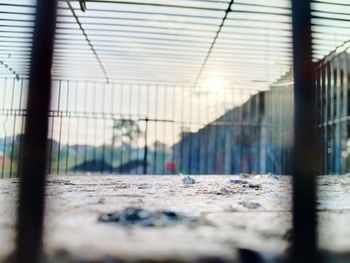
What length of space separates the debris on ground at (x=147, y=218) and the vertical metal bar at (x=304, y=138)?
87 cm

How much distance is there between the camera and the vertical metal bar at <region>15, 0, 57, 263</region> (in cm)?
127

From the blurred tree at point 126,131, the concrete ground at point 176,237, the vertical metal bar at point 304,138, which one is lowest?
the concrete ground at point 176,237

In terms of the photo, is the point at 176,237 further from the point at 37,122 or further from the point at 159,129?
the point at 159,129

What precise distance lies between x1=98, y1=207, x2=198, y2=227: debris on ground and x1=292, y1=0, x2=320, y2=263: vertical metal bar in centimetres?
87

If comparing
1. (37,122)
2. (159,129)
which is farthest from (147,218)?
(159,129)

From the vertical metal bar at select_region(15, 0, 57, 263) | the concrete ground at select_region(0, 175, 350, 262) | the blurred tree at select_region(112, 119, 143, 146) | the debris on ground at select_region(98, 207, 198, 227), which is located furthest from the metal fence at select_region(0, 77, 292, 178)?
the vertical metal bar at select_region(15, 0, 57, 263)

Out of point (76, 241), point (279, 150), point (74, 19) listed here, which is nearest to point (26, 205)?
point (76, 241)

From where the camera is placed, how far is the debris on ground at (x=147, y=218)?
84.4 inches

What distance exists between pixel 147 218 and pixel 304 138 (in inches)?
47.9

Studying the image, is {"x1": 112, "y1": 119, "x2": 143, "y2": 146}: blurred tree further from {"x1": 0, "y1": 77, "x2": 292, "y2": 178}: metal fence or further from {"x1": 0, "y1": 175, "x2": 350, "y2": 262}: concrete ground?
{"x1": 0, "y1": 175, "x2": 350, "y2": 262}: concrete ground

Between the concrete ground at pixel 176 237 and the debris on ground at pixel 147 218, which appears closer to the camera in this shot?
the concrete ground at pixel 176 237

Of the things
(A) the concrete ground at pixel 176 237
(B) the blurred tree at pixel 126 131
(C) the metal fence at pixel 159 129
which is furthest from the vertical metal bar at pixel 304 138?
(B) the blurred tree at pixel 126 131

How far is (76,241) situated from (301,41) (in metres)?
1.33

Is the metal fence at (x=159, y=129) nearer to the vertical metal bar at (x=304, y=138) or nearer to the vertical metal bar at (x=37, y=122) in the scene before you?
the vertical metal bar at (x=37, y=122)
